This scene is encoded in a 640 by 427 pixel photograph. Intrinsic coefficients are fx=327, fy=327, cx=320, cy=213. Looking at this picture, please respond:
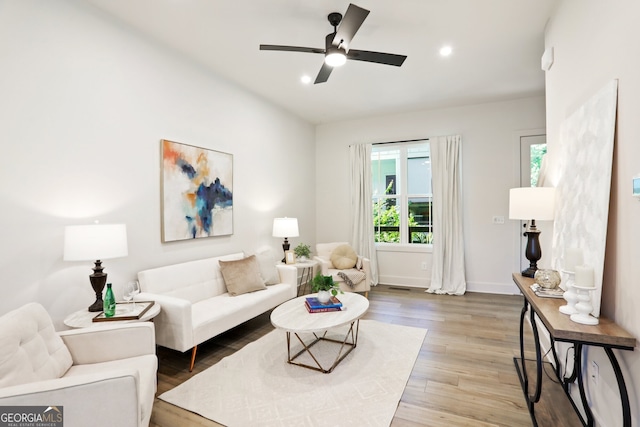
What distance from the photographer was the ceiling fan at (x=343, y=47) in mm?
2225

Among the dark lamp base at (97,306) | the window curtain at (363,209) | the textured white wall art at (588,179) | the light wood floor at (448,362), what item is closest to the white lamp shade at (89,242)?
the dark lamp base at (97,306)

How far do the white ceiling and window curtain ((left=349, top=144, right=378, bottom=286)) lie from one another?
4.11ft

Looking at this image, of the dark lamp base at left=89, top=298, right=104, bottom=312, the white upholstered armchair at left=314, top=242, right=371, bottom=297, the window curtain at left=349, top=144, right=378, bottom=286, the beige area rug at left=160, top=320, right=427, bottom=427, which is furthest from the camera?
the window curtain at left=349, top=144, right=378, bottom=286

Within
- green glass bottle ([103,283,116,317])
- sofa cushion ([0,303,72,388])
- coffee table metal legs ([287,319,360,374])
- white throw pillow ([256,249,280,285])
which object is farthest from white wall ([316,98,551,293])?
sofa cushion ([0,303,72,388])

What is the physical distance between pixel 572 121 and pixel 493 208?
9.81ft

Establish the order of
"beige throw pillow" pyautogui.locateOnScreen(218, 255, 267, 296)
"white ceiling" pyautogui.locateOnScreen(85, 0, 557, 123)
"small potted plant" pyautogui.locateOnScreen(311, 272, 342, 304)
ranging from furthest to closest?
"beige throw pillow" pyautogui.locateOnScreen(218, 255, 267, 296), "small potted plant" pyautogui.locateOnScreen(311, 272, 342, 304), "white ceiling" pyautogui.locateOnScreen(85, 0, 557, 123)

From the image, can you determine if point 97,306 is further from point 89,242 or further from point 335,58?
point 335,58

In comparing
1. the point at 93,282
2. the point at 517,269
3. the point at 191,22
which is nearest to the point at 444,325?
the point at 517,269

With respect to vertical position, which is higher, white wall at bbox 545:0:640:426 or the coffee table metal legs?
white wall at bbox 545:0:640:426

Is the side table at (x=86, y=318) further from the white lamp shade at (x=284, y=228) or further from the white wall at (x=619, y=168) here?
the white wall at (x=619, y=168)

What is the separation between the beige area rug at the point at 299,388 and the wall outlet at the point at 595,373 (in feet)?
3.76

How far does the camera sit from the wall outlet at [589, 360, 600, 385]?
182 centimetres

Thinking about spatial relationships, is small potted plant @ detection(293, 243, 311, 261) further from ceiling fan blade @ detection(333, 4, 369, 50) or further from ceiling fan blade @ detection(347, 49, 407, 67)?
ceiling fan blade @ detection(333, 4, 369, 50)

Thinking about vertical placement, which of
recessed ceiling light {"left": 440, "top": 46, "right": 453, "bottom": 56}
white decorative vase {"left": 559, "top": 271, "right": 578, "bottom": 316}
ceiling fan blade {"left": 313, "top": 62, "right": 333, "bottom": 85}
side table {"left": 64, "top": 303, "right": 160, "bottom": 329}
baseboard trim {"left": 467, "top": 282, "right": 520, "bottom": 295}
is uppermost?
recessed ceiling light {"left": 440, "top": 46, "right": 453, "bottom": 56}
